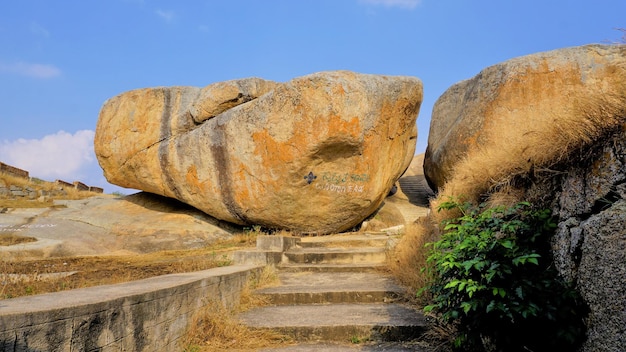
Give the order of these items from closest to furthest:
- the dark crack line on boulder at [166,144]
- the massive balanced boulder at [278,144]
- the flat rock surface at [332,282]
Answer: the flat rock surface at [332,282], the massive balanced boulder at [278,144], the dark crack line on boulder at [166,144]

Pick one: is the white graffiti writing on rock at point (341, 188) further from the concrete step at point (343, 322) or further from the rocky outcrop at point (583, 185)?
the concrete step at point (343, 322)

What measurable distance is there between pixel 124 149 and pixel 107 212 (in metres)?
1.96

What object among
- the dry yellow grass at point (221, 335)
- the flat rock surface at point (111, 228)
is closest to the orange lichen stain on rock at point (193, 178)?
the flat rock surface at point (111, 228)

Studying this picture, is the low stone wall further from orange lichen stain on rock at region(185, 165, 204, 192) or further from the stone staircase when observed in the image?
orange lichen stain on rock at region(185, 165, 204, 192)

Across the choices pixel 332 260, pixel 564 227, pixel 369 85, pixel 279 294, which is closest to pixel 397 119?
pixel 369 85

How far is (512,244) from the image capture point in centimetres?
272

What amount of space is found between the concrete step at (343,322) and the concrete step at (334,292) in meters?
0.26

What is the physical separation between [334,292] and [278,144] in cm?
493

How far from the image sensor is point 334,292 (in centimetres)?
498

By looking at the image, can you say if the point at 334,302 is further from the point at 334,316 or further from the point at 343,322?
the point at 343,322

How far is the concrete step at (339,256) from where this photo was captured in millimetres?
6984

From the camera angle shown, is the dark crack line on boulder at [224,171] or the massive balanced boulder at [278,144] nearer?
the massive balanced boulder at [278,144]

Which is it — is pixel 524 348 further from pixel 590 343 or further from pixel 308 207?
pixel 308 207

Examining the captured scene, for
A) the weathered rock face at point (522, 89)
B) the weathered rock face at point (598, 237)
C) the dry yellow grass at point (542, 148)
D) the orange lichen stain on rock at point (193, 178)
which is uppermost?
the weathered rock face at point (522, 89)
